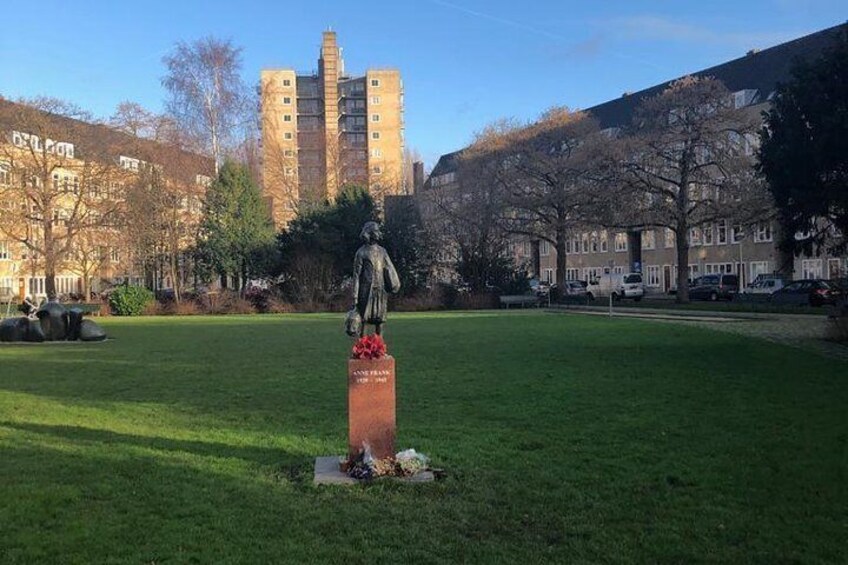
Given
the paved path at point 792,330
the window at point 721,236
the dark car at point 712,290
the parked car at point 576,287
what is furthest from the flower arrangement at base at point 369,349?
the window at point 721,236

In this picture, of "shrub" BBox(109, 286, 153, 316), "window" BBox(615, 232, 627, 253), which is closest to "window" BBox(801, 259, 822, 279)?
"window" BBox(615, 232, 627, 253)

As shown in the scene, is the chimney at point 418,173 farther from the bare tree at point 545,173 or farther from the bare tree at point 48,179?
the bare tree at point 48,179

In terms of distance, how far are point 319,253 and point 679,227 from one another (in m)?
22.0

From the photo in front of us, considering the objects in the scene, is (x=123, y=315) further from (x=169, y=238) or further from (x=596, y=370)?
(x=596, y=370)

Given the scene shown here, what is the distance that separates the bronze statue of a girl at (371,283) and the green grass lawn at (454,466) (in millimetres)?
1487

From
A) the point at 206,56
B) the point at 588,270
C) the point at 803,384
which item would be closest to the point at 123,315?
the point at 206,56

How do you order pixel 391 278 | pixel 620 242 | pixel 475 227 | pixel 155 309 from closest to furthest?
pixel 391 278, pixel 155 309, pixel 475 227, pixel 620 242

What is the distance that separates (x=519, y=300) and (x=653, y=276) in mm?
34007

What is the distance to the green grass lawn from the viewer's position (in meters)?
5.54

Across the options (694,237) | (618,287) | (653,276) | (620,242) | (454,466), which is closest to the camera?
(454,466)

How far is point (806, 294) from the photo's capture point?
45062 millimetres

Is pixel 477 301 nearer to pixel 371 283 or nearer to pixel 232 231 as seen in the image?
pixel 232 231

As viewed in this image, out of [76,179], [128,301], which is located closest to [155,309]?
[128,301]

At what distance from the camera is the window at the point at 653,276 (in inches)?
3162
